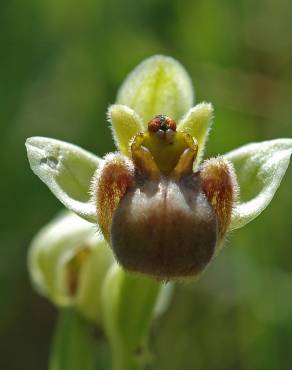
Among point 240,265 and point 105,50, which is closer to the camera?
point 240,265

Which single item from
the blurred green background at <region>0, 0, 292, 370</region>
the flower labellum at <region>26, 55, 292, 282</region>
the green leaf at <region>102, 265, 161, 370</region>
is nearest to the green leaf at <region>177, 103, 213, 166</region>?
the flower labellum at <region>26, 55, 292, 282</region>

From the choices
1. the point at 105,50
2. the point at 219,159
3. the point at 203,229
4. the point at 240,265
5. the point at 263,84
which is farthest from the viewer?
the point at 105,50

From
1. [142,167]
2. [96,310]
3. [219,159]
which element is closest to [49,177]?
[142,167]

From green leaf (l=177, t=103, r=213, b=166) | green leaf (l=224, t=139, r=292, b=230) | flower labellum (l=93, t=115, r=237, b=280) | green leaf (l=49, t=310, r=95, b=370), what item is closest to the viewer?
flower labellum (l=93, t=115, r=237, b=280)

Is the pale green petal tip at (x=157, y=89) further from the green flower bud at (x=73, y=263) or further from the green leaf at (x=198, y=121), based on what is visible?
the green flower bud at (x=73, y=263)

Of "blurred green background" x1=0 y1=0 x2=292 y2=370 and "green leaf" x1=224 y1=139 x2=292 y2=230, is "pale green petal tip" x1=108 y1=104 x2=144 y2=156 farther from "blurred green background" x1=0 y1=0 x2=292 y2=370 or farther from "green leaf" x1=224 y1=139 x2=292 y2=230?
"blurred green background" x1=0 y1=0 x2=292 y2=370

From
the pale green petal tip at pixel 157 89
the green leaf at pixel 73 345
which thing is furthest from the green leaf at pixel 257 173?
the green leaf at pixel 73 345

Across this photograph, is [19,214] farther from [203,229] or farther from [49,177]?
[203,229]
